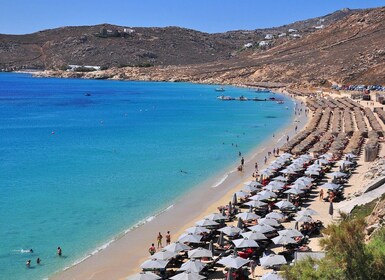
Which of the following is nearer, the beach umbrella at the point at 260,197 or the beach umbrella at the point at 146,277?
the beach umbrella at the point at 146,277

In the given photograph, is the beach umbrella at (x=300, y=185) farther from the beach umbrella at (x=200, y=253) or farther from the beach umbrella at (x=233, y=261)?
the beach umbrella at (x=233, y=261)

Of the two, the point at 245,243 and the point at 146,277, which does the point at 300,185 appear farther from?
the point at 146,277

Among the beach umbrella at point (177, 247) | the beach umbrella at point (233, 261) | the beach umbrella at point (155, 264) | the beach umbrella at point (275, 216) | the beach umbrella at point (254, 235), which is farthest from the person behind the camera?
the beach umbrella at point (275, 216)

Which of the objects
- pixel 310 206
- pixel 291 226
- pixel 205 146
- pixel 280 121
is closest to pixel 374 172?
pixel 310 206

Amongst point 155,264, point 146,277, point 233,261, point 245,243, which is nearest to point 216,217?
point 245,243

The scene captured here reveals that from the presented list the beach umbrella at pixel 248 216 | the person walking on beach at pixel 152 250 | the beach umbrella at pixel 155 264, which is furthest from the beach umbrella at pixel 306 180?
the beach umbrella at pixel 155 264

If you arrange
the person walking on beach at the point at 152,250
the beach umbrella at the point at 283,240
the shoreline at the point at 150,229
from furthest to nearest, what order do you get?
the person walking on beach at the point at 152,250
the shoreline at the point at 150,229
the beach umbrella at the point at 283,240
